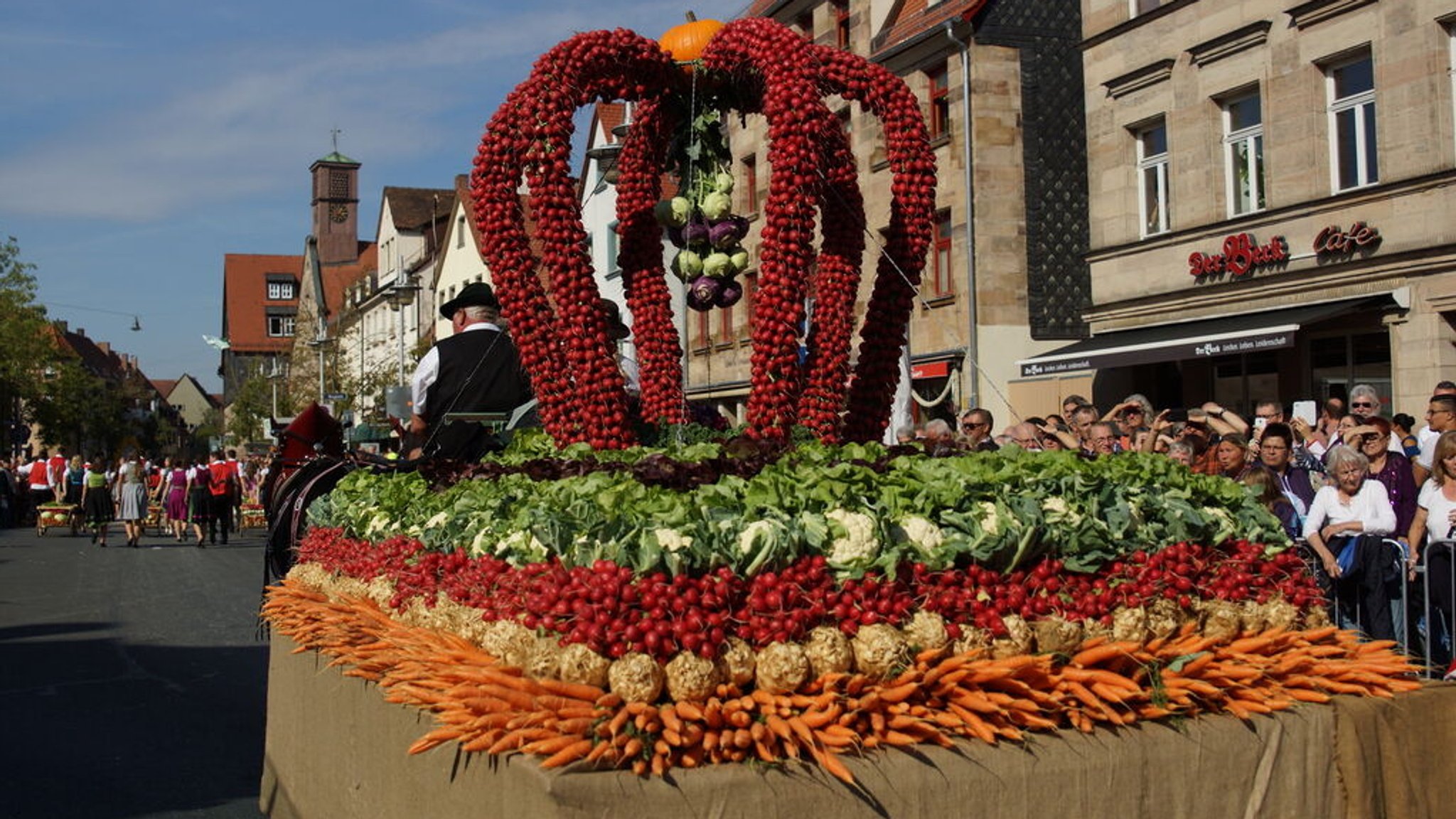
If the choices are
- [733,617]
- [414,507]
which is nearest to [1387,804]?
[733,617]

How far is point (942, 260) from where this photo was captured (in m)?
28.1

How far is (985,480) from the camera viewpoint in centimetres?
440

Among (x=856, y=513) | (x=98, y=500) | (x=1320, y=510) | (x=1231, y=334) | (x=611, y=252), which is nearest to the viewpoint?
(x=856, y=513)

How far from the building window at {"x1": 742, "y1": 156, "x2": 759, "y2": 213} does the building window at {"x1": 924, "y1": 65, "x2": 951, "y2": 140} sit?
3949mm

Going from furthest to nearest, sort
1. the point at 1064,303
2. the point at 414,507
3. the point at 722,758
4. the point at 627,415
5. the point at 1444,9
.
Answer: the point at 1064,303
the point at 1444,9
the point at 627,415
the point at 414,507
the point at 722,758

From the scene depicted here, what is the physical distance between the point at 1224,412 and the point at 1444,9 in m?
9.54

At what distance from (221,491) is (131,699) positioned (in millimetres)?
21331

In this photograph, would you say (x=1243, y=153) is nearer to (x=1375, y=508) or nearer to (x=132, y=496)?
(x=1375, y=508)

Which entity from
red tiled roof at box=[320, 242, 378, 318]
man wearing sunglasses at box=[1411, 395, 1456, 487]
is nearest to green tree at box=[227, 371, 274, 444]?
red tiled roof at box=[320, 242, 378, 318]

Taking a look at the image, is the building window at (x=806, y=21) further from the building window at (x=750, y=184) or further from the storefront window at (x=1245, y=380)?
the storefront window at (x=1245, y=380)

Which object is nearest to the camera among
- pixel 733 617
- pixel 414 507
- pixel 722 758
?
pixel 722 758

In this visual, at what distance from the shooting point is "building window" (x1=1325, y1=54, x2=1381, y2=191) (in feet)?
59.0

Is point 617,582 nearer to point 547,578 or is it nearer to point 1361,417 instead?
point 547,578

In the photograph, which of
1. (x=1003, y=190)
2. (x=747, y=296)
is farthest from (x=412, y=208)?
(x=1003, y=190)
